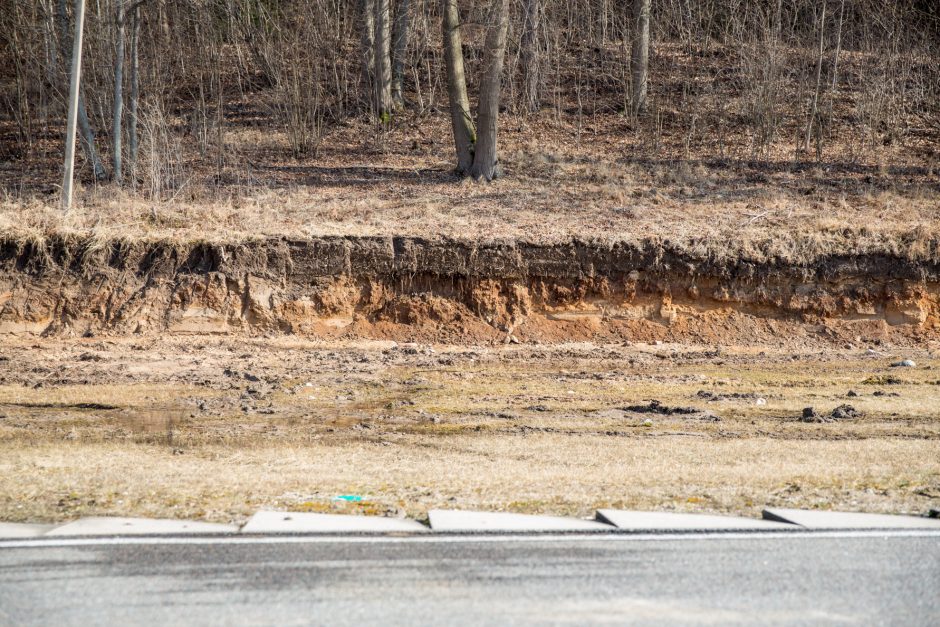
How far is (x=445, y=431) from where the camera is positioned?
1007 centimetres

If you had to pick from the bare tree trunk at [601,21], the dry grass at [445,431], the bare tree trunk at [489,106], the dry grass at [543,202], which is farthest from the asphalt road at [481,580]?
the bare tree trunk at [601,21]

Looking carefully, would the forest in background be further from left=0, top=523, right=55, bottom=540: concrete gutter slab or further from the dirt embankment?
left=0, top=523, right=55, bottom=540: concrete gutter slab

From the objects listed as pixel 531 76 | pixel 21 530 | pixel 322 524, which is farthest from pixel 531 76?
pixel 21 530

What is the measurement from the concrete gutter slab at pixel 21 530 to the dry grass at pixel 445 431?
31cm

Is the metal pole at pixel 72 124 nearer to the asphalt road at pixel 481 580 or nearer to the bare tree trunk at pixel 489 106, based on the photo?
the bare tree trunk at pixel 489 106

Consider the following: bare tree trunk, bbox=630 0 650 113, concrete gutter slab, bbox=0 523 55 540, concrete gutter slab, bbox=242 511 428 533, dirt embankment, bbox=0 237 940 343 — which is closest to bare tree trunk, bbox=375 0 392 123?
bare tree trunk, bbox=630 0 650 113

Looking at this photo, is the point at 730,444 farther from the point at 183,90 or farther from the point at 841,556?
the point at 183,90

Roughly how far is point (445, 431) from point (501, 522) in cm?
440

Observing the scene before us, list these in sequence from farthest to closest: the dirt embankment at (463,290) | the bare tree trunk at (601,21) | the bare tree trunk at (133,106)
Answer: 1. the bare tree trunk at (601,21)
2. the bare tree trunk at (133,106)
3. the dirt embankment at (463,290)

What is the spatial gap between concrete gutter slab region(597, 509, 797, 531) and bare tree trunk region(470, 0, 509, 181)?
567 inches

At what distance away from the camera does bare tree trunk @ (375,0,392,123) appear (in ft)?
76.9

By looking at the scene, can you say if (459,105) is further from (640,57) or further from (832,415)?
(832,415)

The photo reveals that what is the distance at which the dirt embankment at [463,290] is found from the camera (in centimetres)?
1545

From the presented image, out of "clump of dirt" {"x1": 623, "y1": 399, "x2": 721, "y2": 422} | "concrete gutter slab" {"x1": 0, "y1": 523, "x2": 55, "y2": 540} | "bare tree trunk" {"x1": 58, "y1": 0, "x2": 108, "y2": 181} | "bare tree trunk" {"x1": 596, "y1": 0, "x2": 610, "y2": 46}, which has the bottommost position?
"clump of dirt" {"x1": 623, "y1": 399, "x2": 721, "y2": 422}
